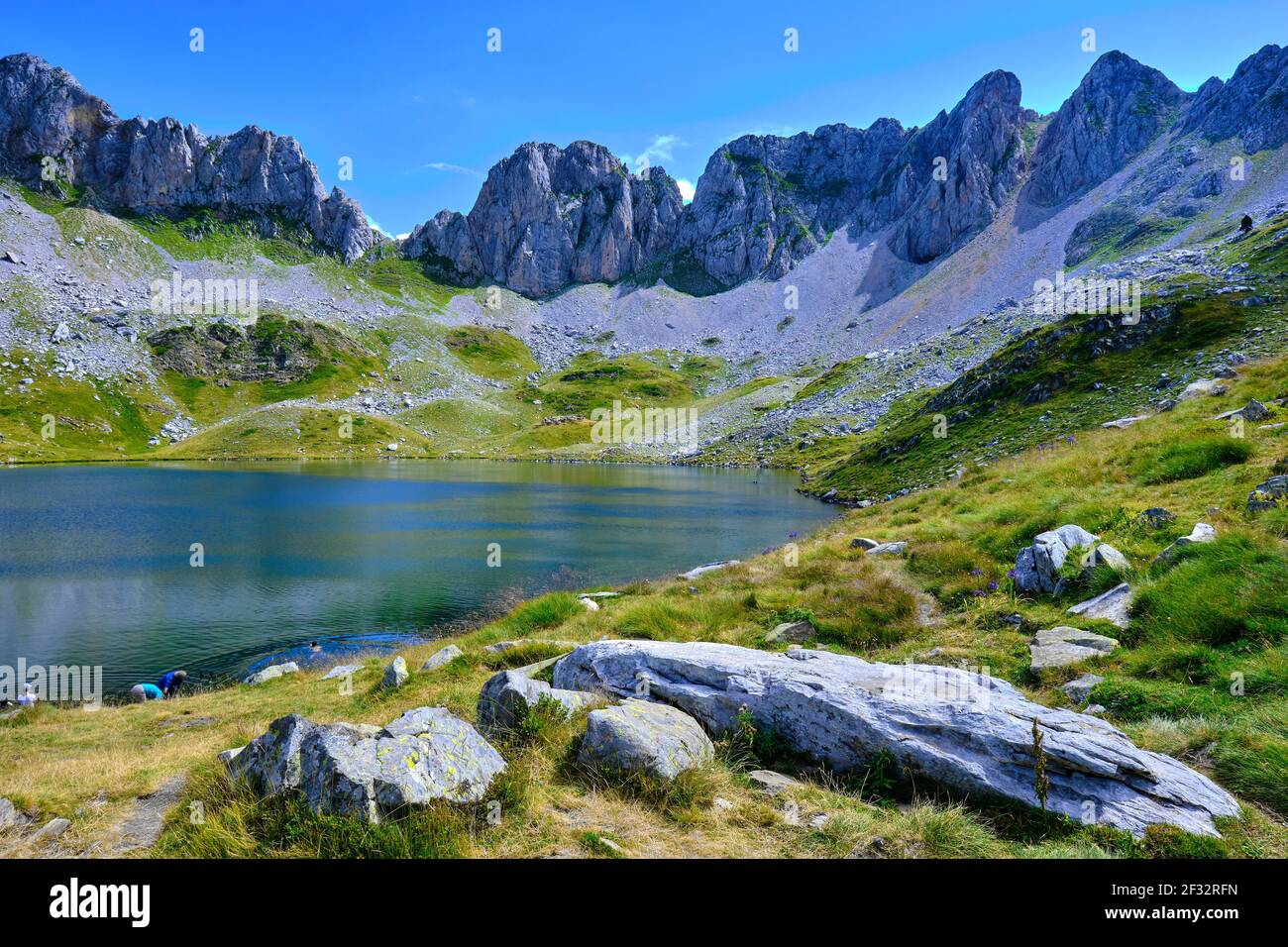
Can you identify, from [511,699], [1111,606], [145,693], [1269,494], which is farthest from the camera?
[145,693]

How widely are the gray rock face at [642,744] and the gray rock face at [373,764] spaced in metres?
1.30

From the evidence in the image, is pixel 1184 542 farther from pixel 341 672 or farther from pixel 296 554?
pixel 296 554

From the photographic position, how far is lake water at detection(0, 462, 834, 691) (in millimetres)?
26344

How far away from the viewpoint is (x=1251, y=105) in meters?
168

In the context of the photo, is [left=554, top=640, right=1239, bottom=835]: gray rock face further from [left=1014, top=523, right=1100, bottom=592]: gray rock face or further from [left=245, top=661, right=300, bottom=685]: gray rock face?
[left=245, top=661, right=300, bottom=685]: gray rock face

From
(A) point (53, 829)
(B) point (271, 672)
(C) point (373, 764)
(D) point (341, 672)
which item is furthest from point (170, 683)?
(C) point (373, 764)

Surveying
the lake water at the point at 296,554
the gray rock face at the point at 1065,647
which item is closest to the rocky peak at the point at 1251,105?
the lake water at the point at 296,554

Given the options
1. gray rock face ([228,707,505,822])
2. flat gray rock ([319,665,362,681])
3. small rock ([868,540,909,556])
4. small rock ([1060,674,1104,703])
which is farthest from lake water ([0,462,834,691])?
small rock ([1060,674,1104,703])

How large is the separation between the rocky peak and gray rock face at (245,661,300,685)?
246944 mm

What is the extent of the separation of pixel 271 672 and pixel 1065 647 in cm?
2513

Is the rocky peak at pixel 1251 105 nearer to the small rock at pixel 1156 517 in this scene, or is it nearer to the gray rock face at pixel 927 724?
the small rock at pixel 1156 517

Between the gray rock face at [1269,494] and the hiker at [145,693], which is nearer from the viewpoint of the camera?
the gray rock face at [1269,494]

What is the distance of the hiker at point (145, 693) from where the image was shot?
20109 millimetres

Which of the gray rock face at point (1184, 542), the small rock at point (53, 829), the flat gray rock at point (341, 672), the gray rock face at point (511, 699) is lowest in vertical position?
the flat gray rock at point (341, 672)
